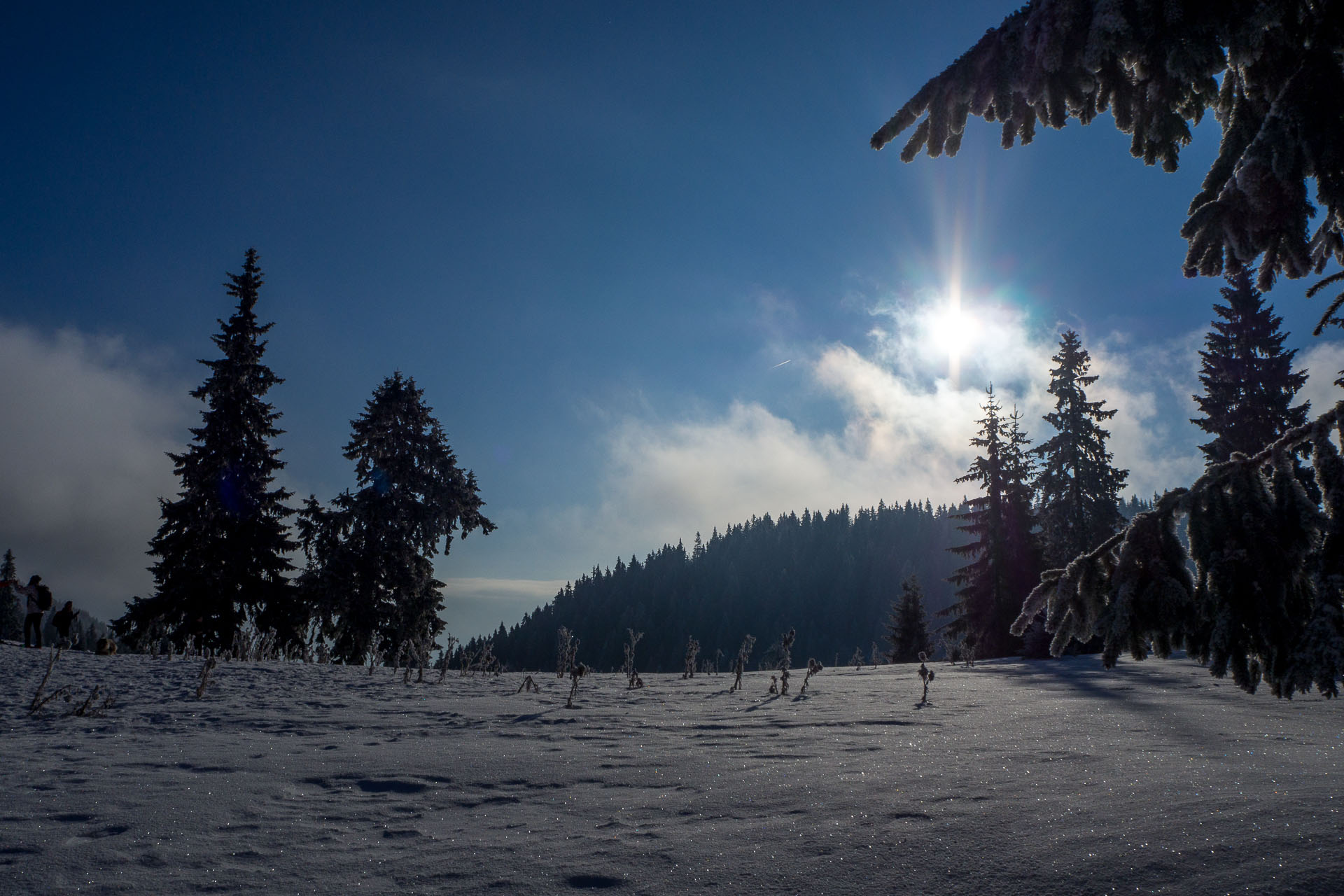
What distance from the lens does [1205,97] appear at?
3381 millimetres

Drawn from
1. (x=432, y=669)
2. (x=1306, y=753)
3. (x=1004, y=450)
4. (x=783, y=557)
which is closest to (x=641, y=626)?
(x=783, y=557)

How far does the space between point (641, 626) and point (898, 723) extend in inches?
4557

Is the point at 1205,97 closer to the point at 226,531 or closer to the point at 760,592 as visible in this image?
the point at 226,531

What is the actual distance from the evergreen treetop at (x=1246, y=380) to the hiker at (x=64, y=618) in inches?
1164

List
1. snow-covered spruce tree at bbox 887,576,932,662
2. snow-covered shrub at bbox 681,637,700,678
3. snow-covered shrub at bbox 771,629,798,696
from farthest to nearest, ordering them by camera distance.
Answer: snow-covered spruce tree at bbox 887,576,932,662
snow-covered shrub at bbox 681,637,700,678
snow-covered shrub at bbox 771,629,798,696

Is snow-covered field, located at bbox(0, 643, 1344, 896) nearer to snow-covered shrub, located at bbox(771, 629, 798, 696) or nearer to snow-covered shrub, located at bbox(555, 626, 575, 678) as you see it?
snow-covered shrub, located at bbox(771, 629, 798, 696)

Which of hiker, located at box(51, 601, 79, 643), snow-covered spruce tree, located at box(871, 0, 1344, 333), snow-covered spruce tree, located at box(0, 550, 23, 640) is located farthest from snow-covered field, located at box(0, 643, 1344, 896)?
snow-covered spruce tree, located at box(0, 550, 23, 640)

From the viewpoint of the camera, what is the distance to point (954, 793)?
2.70 metres

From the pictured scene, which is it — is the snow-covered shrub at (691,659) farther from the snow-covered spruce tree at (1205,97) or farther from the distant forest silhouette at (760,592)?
the distant forest silhouette at (760,592)

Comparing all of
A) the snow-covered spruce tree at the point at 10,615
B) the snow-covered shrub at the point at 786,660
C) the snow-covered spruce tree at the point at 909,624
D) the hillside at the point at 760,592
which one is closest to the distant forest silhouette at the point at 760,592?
the hillside at the point at 760,592

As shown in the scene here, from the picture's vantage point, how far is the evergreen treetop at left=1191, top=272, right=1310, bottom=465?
67.9 feet

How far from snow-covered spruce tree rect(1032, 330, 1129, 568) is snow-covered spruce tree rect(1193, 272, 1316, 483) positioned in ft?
13.4

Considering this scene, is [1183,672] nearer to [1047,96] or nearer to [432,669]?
[1047,96]

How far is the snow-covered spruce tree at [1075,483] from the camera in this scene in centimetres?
2456
